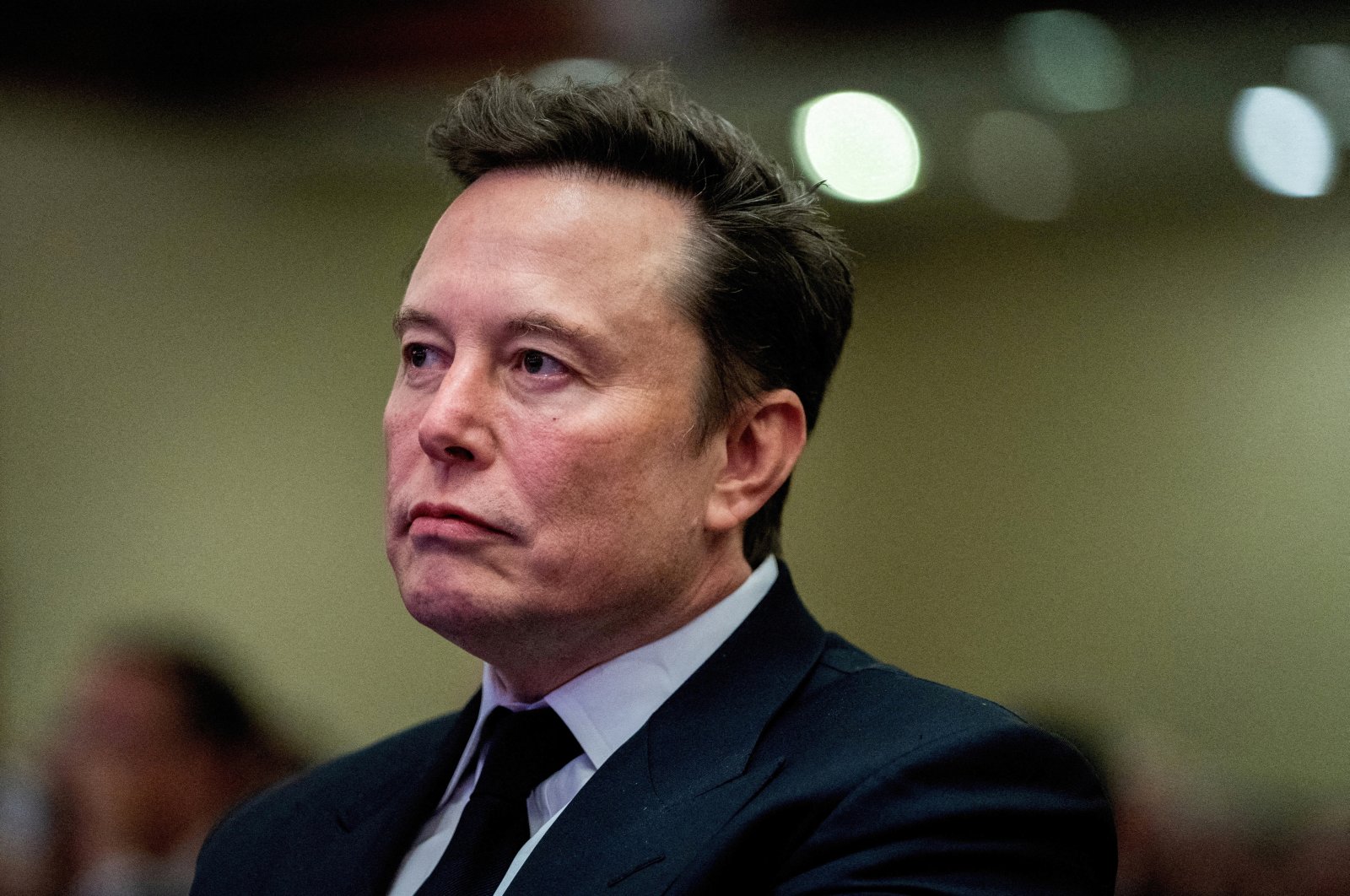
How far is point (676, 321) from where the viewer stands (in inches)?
59.8

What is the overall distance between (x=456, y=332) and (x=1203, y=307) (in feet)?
9.15

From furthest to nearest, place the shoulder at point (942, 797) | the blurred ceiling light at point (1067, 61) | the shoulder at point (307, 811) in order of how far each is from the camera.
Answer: the blurred ceiling light at point (1067, 61), the shoulder at point (307, 811), the shoulder at point (942, 797)

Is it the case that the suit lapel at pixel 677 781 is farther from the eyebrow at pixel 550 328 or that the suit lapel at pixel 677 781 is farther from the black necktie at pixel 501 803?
the eyebrow at pixel 550 328

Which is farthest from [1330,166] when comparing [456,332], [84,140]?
[84,140]

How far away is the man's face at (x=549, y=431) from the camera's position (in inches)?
55.4

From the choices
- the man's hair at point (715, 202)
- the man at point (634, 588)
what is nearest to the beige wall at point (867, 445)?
the man's hair at point (715, 202)

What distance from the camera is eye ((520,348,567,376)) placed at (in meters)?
1.45

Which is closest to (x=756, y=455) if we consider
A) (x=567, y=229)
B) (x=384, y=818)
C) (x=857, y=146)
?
(x=567, y=229)

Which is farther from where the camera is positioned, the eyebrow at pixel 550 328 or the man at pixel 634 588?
the eyebrow at pixel 550 328

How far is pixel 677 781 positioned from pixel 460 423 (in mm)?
431

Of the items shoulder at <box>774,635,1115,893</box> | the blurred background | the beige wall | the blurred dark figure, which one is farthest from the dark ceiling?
shoulder at <box>774,635,1115,893</box>

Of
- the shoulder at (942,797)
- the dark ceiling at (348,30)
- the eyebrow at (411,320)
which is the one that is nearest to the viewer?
the shoulder at (942,797)

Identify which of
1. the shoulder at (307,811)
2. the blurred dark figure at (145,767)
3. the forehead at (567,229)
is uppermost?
the forehead at (567,229)

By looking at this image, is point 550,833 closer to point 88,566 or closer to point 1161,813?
point 1161,813
